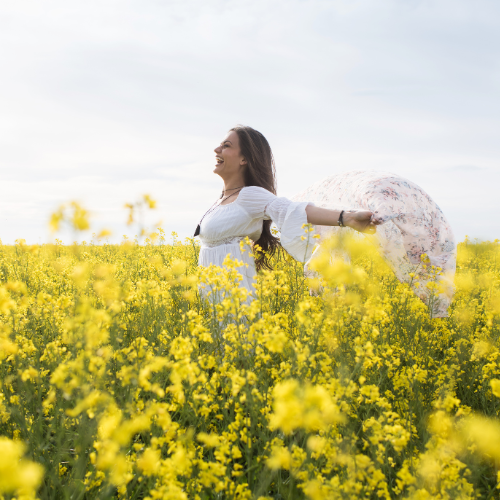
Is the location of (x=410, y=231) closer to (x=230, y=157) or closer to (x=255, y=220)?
(x=255, y=220)

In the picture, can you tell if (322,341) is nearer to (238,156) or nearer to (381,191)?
(381,191)

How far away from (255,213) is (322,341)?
1.49 meters

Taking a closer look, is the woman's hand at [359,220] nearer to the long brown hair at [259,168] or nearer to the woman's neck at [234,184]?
the long brown hair at [259,168]

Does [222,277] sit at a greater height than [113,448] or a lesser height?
greater

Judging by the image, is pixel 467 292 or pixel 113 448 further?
pixel 467 292

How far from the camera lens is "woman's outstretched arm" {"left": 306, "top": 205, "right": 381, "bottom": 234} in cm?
246

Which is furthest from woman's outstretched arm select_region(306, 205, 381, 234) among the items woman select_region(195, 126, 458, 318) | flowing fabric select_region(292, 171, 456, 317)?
flowing fabric select_region(292, 171, 456, 317)

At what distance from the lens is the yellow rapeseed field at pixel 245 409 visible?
45.0 inches

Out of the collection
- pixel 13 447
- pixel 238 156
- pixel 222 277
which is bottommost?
pixel 13 447

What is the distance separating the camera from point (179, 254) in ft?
14.9

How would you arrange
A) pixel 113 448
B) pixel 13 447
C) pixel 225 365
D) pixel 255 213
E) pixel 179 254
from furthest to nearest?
pixel 179 254 < pixel 255 213 < pixel 225 365 < pixel 113 448 < pixel 13 447

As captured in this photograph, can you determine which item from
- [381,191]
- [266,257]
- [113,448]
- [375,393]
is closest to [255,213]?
[266,257]

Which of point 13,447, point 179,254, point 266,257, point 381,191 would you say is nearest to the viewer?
point 13,447

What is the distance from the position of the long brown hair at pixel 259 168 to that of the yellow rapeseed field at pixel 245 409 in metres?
0.84
